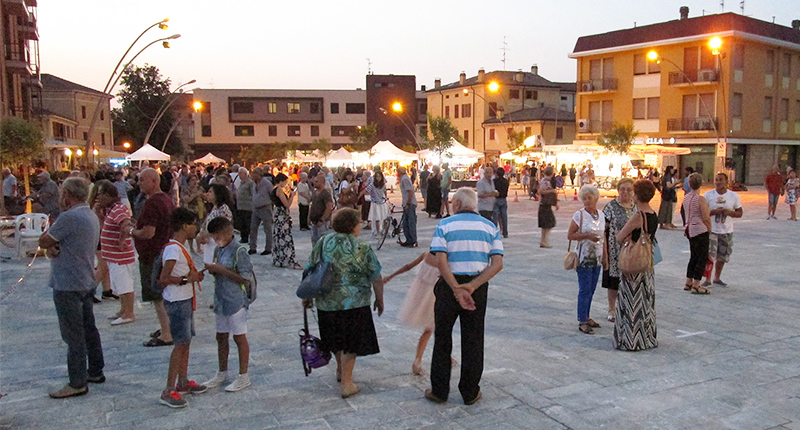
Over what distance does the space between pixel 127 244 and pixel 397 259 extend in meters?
5.38

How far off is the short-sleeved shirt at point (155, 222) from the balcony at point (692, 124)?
128ft

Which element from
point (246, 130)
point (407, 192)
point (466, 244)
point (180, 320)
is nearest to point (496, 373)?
point (466, 244)

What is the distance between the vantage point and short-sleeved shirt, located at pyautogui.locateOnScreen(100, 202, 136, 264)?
260 inches

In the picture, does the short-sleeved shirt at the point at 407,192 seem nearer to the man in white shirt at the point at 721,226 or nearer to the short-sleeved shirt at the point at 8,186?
the man in white shirt at the point at 721,226

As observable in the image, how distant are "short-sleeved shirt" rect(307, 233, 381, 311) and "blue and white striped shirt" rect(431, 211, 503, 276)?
501mm

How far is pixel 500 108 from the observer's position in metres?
61.2

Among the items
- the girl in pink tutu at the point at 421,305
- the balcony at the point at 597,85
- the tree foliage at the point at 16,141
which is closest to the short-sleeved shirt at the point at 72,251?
Result: the girl in pink tutu at the point at 421,305

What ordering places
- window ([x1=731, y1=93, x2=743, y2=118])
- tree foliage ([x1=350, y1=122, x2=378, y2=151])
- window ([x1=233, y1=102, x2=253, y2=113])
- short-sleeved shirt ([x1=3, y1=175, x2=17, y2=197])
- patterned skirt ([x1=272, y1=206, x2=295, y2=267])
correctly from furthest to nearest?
window ([x1=233, y1=102, x2=253, y2=113])
tree foliage ([x1=350, y1=122, x2=378, y2=151])
window ([x1=731, y1=93, x2=743, y2=118])
short-sleeved shirt ([x1=3, y1=175, x2=17, y2=197])
patterned skirt ([x1=272, y1=206, x2=295, y2=267])

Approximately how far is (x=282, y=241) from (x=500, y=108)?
5296 centimetres

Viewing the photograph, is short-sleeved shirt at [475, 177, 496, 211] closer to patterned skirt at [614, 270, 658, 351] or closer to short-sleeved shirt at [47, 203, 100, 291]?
patterned skirt at [614, 270, 658, 351]

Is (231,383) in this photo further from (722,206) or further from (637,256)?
(722,206)

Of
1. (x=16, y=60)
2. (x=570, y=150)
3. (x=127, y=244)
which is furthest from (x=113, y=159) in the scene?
(x=127, y=244)

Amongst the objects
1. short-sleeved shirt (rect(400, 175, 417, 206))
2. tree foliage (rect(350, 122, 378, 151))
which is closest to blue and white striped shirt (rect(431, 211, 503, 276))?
short-sleeved shirt (rect(400, 175, 417, 206))

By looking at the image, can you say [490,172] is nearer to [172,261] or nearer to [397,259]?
[397,259]
